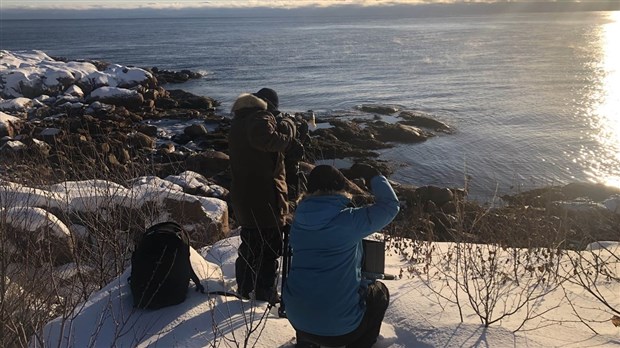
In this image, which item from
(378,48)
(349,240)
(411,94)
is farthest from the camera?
(378,48)

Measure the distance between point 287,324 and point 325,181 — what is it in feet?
4.47

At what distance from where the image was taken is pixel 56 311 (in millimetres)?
4402

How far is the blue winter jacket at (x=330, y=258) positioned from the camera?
122 inches

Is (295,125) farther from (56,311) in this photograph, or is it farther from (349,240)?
(56,311)

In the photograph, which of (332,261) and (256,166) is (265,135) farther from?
(332,261)

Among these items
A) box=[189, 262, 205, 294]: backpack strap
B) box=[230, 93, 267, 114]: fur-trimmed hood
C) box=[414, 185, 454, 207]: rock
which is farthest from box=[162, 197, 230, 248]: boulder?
box=[414, 185, 454, 207]: rock

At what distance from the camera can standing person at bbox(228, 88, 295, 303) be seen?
13.2 feet

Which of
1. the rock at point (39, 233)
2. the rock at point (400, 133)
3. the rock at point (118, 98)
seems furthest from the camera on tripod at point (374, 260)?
the rock at point (118, 98)

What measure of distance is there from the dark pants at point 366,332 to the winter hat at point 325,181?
78cm

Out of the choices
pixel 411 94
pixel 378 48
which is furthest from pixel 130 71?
pixel 378 48

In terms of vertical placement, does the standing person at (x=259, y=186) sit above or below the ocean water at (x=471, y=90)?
above

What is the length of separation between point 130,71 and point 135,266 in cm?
3158

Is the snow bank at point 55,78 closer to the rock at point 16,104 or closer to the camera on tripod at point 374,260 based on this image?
the rock at point 16,104

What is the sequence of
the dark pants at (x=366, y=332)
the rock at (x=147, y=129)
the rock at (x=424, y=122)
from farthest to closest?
the rock at (x=424, y=122)
the rock at (x=147, y=129)
the dark pants at (x=366, y=332)
